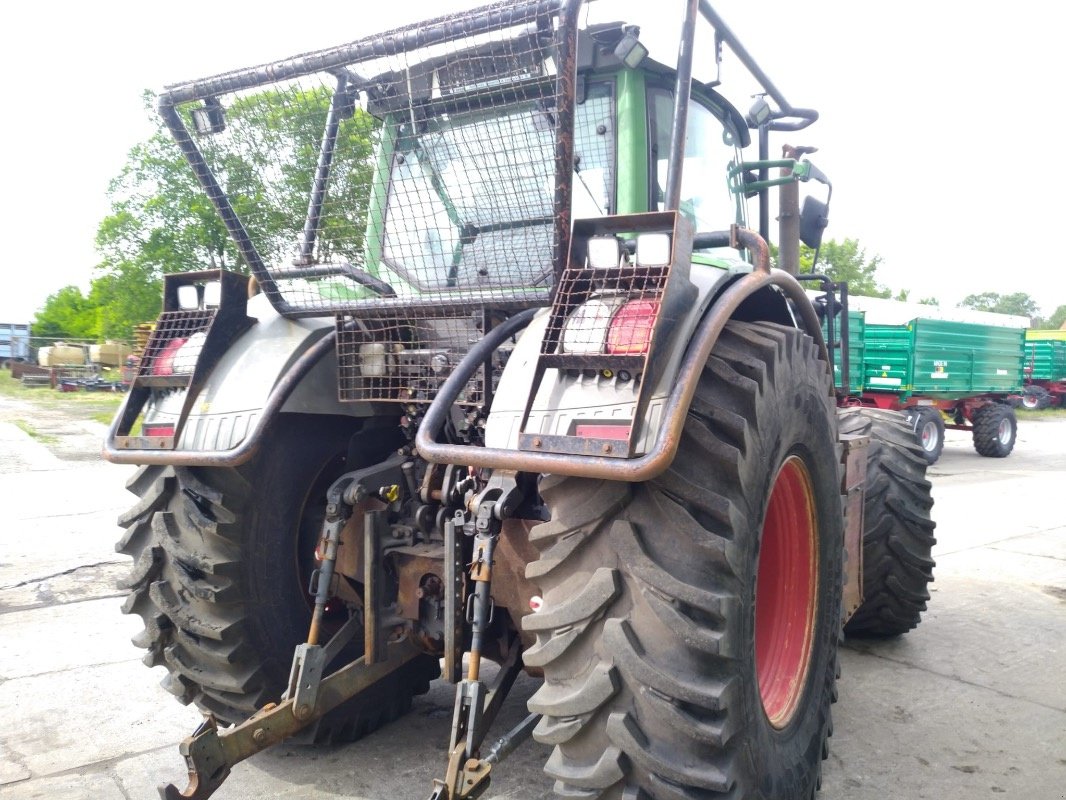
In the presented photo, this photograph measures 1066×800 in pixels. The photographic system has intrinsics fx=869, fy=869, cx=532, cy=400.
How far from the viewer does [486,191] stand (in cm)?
294

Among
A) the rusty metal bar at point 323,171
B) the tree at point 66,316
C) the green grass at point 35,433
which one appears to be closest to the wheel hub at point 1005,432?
the rusty metal bar at point 323,171

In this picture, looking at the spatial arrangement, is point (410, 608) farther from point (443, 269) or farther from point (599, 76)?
point (599, 76)

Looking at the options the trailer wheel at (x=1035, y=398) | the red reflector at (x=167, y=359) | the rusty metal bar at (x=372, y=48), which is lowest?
the trailer wheel at (x=1035, y=398)

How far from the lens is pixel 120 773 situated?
3.34 metres

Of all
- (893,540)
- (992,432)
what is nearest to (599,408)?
(893,540)

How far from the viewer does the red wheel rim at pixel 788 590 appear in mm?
3029

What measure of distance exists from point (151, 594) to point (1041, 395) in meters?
31.4

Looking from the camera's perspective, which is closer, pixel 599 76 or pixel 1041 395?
pixel 599 76

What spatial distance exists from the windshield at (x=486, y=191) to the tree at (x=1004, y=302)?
99.1 m

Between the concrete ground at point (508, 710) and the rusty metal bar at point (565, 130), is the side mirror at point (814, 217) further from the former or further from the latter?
the concrete ground at point (508, 710)

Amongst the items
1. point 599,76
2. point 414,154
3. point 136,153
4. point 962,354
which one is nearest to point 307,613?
point 414,154

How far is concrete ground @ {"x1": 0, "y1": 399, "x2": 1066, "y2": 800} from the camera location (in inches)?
129

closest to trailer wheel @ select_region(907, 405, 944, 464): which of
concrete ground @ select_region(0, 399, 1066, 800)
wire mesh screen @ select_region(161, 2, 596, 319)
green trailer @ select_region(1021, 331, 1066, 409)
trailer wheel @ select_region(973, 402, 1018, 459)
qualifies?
trailer wheel @ select_region(973, 402, 1018, 459)

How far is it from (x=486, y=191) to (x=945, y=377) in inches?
579
